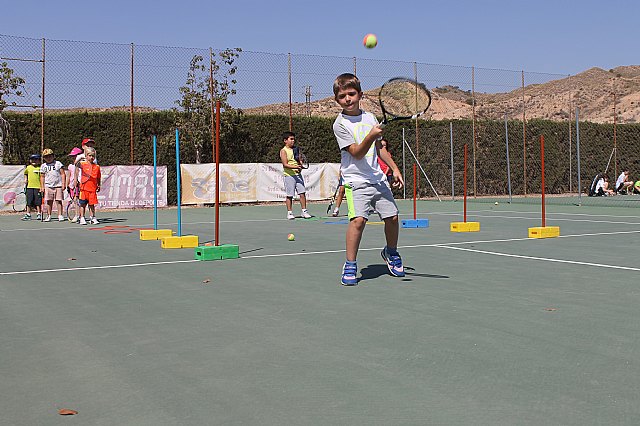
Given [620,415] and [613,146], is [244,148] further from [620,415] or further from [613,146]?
[620,415]

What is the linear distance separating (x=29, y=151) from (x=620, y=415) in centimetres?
1994

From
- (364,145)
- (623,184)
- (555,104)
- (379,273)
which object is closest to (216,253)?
(379,273)

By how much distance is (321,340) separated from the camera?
421 centimetres

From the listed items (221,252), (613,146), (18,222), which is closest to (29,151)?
(18,222)

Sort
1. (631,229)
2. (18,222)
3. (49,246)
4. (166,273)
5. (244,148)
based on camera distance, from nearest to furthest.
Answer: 1. (166,273)
2. (49,246)
3. (631,229)
4. (18,222)
5. (244,148)

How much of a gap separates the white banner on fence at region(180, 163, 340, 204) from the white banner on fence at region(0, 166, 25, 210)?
4.26 meters

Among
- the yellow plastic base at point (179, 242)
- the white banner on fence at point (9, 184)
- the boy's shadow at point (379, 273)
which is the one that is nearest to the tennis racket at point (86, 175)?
the yellow plastic base at point (179, 242)

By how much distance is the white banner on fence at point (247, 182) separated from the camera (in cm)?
2181

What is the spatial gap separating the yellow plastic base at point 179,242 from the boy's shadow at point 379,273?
9.80ft

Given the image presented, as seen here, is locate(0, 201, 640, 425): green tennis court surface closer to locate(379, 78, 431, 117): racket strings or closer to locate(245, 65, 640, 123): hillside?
locate(379, 78, 431, 117): racket strings

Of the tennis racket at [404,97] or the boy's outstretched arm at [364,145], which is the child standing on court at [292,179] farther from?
the boy's outstretched arm at [364,145]

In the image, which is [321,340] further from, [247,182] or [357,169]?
[247,182]

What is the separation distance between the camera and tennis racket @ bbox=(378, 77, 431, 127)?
23.2 feet

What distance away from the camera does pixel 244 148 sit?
76.5 ft
